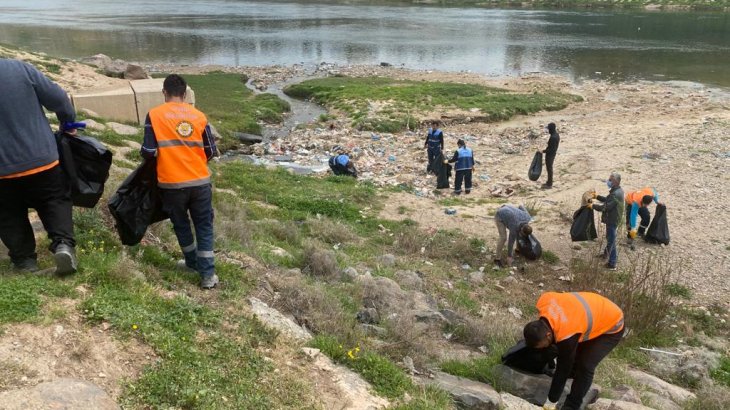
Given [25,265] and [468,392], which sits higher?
[25,265]

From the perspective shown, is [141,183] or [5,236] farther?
[141,183]

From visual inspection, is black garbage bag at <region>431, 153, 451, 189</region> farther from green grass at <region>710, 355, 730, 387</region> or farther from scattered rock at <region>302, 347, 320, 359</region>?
scattered rock at <region>302, 347, 320, 359</region>

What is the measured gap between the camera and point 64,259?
4371 millimetres

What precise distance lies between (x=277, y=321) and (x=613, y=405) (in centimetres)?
305

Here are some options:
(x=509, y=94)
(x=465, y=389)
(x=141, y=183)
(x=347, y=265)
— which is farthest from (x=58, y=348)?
(x=509, y=94)

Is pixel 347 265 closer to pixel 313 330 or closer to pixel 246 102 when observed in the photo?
pixel 313 330

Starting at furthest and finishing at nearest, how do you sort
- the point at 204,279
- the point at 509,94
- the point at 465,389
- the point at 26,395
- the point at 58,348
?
the point at 509,94
the point at 204,279
the point at 465,389
the point at 58,348
the point at 26,395

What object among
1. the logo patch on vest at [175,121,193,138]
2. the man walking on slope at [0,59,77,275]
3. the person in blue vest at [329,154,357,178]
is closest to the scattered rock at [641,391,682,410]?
the logo patch on vest at [175,121,193,138]

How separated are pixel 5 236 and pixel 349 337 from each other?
9.74 feet

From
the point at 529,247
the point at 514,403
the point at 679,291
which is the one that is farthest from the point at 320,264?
the point at 679,291

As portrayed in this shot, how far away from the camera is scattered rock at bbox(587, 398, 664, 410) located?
4.80 meters

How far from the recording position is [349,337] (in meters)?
5.00

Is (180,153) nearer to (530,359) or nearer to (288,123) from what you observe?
(530,359)

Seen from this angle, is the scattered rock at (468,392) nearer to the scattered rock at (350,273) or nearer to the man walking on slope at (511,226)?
the scattered rock at (350,273)
